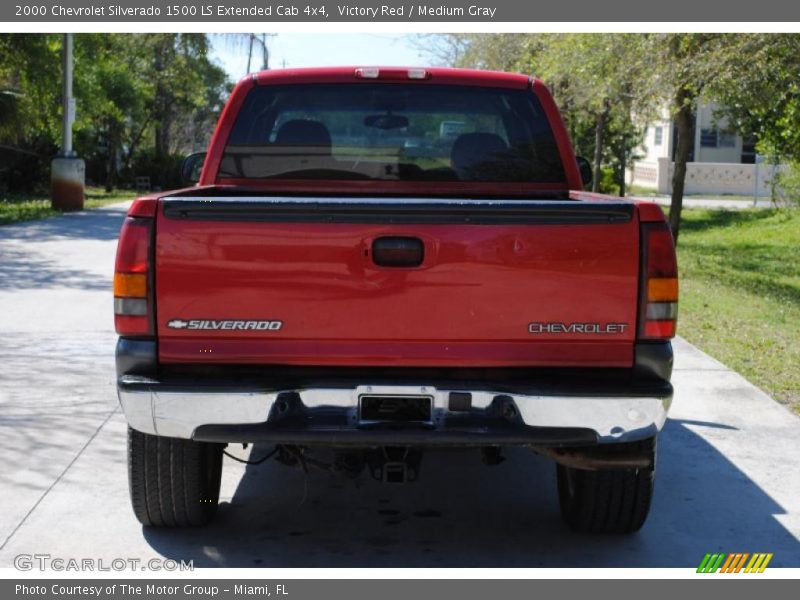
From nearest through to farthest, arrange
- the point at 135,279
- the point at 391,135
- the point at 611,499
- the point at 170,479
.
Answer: the point at 135,279 → the point at 170,479 → the point at 611,499 → the point at 391,135

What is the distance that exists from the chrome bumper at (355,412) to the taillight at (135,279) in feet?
0.69

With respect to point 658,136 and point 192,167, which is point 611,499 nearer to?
point 192,167

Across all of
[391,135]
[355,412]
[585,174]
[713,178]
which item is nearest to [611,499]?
[355,412]

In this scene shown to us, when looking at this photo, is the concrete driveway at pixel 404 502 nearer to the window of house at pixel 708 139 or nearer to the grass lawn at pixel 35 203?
the grass lawn at pixel 35 203

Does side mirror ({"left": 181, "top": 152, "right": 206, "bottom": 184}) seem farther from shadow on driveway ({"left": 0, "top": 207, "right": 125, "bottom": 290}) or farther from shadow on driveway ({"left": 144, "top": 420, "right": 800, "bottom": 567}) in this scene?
shadow on driveway ({"left": 0, "top": 207, "right": 125, "bottom": 290})

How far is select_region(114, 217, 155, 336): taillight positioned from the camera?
4473 mm

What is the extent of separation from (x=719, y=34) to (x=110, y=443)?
32.0ft

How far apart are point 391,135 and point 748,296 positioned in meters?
8.99

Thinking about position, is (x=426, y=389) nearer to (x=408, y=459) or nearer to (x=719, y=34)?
(x=408, y=459)

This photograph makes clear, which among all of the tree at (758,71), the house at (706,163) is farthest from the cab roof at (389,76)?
the house at (706,163)

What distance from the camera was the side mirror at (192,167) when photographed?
7.29 meters

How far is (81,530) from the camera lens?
5.24 meters

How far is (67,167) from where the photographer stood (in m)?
25.5

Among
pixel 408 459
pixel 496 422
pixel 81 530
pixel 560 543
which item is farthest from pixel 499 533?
pixel 81 530
